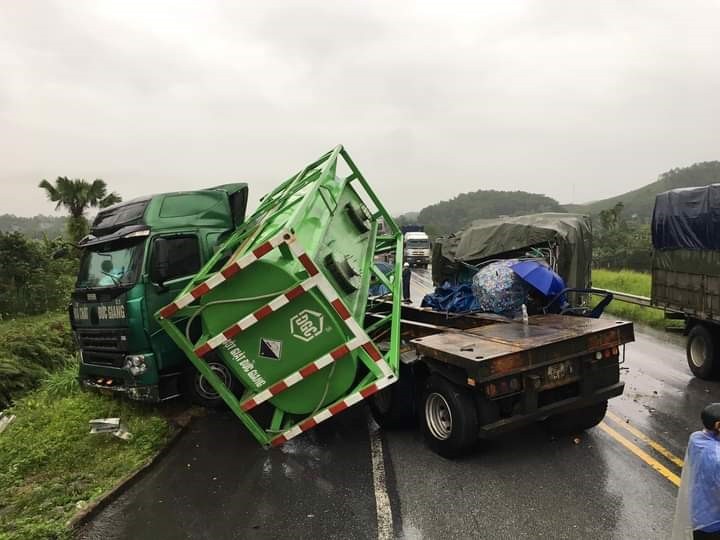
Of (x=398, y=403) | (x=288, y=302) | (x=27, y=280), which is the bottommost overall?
(x=398, y=403)

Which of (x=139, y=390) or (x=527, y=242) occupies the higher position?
(x=527, y=242)

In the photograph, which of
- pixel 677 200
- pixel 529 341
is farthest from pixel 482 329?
pixel 677 200

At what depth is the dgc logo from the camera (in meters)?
4.54

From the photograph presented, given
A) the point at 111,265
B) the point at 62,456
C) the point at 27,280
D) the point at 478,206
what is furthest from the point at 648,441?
the point at 478,206

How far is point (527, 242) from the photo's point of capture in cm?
901

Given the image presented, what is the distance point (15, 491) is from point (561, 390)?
5.53 m

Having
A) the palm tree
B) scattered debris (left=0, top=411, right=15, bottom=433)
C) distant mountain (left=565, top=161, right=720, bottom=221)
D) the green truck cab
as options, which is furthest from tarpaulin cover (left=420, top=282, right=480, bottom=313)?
distant mountain (left=565, top=161, right=720, bottom=221)

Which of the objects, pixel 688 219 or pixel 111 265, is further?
pixel 688 219

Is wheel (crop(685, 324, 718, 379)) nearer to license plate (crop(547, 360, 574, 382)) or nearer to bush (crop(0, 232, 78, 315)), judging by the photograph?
license plate (crop(547, 360, 574, 382))

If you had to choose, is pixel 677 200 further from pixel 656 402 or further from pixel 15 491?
pixel 15 491

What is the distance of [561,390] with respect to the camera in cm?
489

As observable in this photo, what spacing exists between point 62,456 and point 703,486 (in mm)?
6026

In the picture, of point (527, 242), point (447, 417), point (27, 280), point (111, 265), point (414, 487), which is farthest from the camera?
point (27, 280)

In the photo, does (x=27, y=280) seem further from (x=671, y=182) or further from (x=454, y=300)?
(x=671, y=182)
